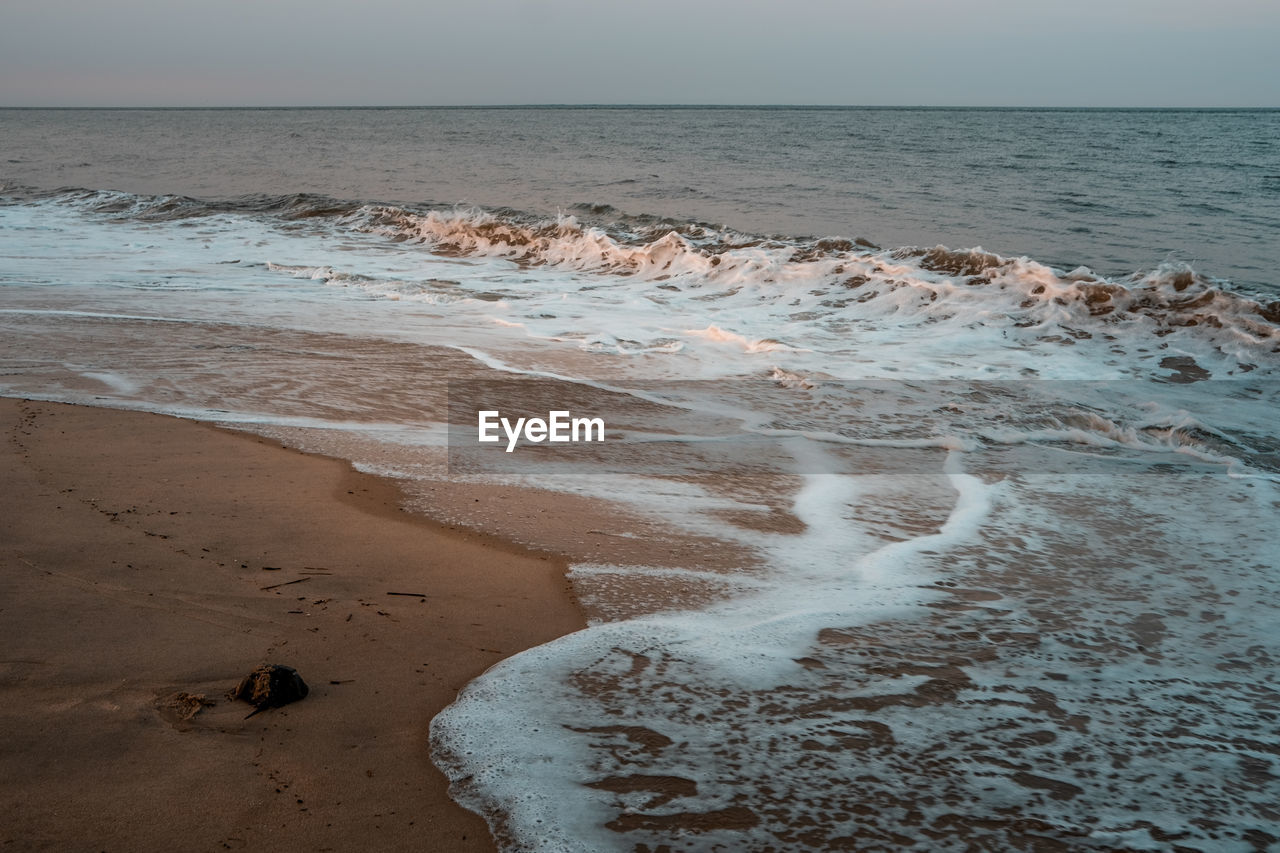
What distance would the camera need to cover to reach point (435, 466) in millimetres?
4516

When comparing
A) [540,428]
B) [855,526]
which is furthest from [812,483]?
[540,428]

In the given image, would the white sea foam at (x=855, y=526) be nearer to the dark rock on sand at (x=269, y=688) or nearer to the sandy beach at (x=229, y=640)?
the sandy beach at (x=229, y=640)

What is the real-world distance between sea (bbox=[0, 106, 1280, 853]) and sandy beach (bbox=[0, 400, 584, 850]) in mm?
189

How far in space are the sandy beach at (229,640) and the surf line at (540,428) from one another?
994 millimetres

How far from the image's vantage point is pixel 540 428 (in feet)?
17.6

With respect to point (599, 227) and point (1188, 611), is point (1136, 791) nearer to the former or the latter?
point (1188, 611)

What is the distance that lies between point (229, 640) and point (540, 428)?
9.19 feet

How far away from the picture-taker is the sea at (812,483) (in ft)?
7.41

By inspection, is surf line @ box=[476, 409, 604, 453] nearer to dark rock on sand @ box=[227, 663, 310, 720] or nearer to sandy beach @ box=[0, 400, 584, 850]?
sandy beach @ box=[0, 400, 584, 850]

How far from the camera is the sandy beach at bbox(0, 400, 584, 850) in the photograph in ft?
6.53

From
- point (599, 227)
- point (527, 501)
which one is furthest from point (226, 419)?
point (599, 227)

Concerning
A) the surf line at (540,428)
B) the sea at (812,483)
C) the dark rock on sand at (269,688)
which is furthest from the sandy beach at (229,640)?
the surf line at (540,428)

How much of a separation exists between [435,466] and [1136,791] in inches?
129

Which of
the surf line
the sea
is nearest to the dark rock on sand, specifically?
the sea
